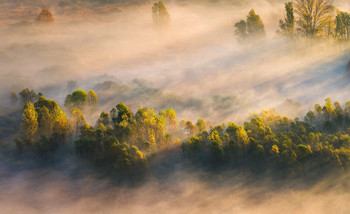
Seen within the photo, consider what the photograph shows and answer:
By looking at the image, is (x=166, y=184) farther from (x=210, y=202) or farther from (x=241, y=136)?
(x=241, y=136)

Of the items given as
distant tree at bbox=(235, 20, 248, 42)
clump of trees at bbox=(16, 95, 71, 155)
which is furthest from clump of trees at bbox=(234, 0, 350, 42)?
clump of trees at bbox=(16, 95, 71, 155)

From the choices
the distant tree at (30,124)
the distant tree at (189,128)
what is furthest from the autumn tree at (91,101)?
the distant tree at (189,128)

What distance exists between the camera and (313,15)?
4353 inches

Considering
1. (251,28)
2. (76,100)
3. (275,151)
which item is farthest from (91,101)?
(251,28)

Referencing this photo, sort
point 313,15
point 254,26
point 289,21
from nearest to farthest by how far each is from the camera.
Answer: point 313,15, point 289,21, point 254,26

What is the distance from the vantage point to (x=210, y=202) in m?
50.1

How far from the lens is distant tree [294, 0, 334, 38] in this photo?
110 meters

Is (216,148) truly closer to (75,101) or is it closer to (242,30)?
(75,101)

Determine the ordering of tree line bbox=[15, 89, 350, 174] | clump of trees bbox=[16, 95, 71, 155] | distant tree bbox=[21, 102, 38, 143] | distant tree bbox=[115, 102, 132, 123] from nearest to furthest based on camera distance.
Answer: tree line bbox=[15, 89, 350, 174], clump of trees bbox=[16, 95, 71, 155], distant tree bbox=[21, 102, 38, 143], distant tree bbox=[115, 102, 132, 123]

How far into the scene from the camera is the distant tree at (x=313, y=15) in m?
110

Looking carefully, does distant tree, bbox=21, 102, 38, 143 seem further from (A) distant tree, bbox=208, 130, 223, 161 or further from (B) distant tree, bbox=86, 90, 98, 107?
(A) distant tree, bbox=208, 130, 223, 161

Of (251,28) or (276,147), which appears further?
(251,28)

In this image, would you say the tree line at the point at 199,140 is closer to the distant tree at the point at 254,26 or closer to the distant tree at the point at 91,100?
the distant tree at the point at 91,100

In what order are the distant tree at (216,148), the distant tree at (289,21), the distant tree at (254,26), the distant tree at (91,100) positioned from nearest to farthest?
the distant tree at (216,148), the distant tree at (91,100), the distant tree at (289,21), the distant tree at (254,26)
